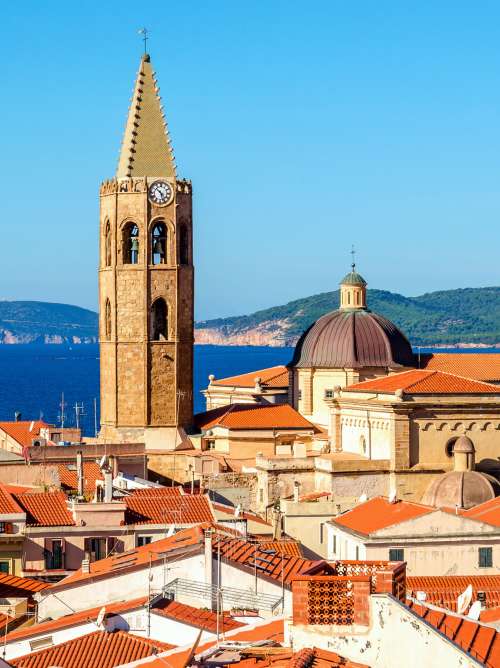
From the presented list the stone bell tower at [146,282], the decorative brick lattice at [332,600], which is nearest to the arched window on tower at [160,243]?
the stone bell tower at [146,282]

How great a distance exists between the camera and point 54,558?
37.9m

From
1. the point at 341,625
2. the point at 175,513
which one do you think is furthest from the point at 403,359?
the point at 341,625

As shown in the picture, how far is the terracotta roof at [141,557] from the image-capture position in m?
28.4

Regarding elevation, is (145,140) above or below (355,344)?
above

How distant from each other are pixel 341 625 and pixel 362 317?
51.9 meters

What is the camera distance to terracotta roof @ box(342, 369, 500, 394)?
5656 centimetres

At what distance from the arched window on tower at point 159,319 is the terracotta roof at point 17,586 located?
102 feet

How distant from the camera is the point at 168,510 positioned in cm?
4041

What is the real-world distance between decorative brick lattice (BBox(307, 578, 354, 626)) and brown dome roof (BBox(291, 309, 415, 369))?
50.1 meters

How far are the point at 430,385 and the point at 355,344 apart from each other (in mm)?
9572

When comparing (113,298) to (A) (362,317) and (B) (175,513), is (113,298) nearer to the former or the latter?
(A) (362,317)

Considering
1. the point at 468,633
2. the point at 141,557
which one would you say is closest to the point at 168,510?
the point at 141,557

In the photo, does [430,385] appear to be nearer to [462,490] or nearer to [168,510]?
[462,490]

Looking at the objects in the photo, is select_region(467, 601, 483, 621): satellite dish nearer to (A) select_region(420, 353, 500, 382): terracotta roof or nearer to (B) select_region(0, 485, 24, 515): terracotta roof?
(B) select_region(0, 485, 24, 515): terracotta roof
